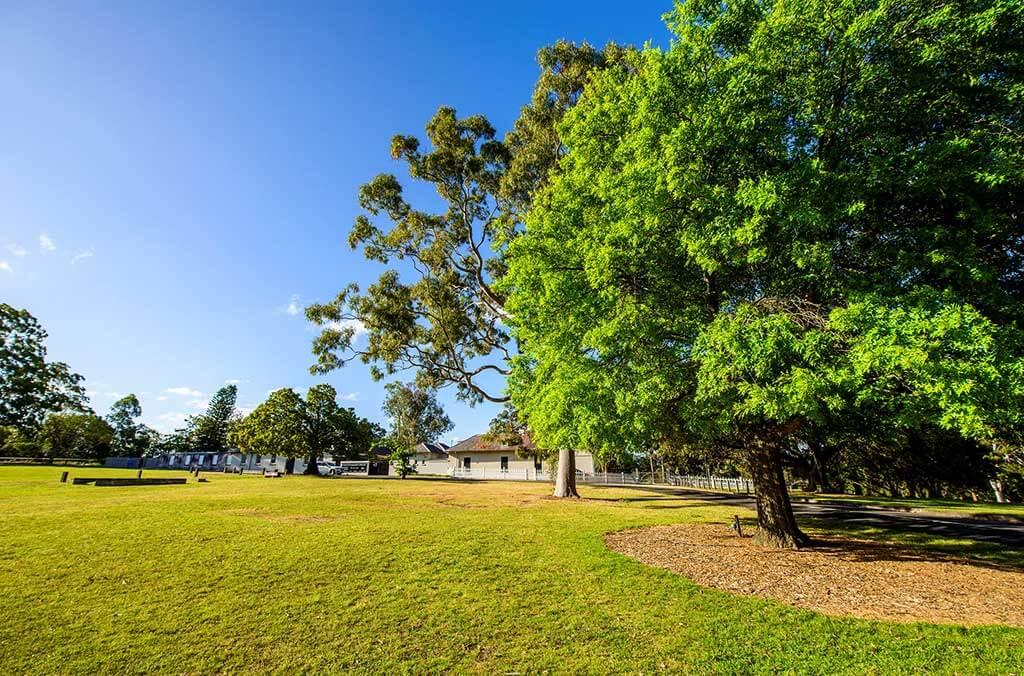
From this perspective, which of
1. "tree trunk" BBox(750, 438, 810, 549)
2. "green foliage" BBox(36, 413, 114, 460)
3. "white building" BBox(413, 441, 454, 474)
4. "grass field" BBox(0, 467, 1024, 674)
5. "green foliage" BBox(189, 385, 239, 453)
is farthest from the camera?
"green foliage" BBox(189, 385, 239, 453)

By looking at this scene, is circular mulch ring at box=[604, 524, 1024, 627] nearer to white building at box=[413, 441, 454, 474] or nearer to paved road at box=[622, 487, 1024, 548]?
paved road at box=[622, 487, 1024, 548]

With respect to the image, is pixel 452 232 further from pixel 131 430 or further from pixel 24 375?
pixel 131 430

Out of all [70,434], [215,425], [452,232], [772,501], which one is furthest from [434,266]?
[215,425]

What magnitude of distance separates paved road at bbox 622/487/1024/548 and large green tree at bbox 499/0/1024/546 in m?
7.90

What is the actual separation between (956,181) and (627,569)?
29.1ft

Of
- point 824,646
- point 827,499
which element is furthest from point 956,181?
point 827,499

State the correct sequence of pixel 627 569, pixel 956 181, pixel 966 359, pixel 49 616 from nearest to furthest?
1. pixel 49 616
2. pixel 966 359
3. pixel 956 181
4. pixel 627 569

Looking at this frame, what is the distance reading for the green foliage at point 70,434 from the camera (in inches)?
2308

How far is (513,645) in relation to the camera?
17.2ft

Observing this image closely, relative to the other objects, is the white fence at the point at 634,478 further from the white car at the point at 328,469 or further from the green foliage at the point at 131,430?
the green foliage at the point at 131,430

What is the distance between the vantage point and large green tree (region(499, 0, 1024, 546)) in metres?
6.91

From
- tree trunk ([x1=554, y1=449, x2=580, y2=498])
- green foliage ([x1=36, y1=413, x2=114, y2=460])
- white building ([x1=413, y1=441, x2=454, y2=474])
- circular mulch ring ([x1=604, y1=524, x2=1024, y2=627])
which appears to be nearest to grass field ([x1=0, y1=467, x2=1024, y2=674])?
circular mulch ring ([x1=604, y1=524, x2=1024, y2=627])

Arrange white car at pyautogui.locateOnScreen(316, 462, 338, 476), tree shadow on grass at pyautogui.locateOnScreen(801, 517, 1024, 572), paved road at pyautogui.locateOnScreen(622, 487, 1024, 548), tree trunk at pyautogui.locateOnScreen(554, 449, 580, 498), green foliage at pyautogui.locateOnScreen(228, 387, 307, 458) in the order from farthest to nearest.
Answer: white car at pyautogui.locateOnScreen(316, 462, 338, 476) → green foliage at pyautogui.locateOnScreen(228, 387, 307, 458) → tree trunk at pyautogui.locateOnScreen(554, 449, 580, 498) → paved road at pyautogui.locateOnScreen(622, 487, 1024, 548) → tree shadow on grass at pyautogui.locateOnScreen(801, 517, 1024, 572)

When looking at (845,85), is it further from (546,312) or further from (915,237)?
(546,312)
